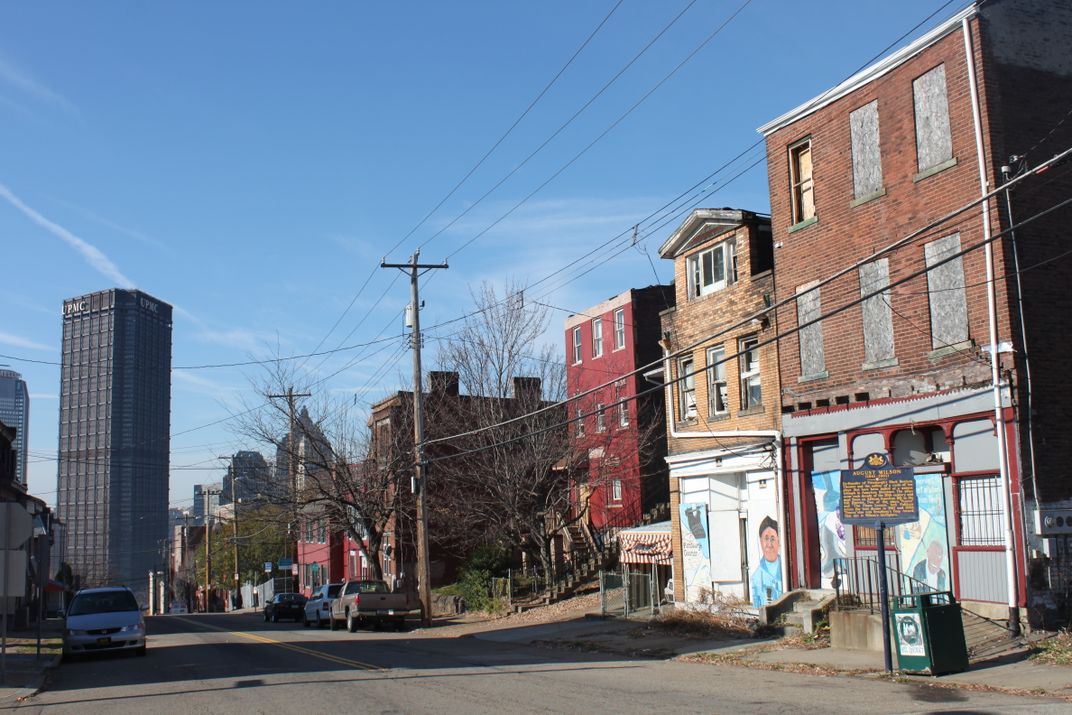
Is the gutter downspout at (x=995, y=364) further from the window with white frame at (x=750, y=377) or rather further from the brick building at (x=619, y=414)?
the brick building at (x=619, y=414)

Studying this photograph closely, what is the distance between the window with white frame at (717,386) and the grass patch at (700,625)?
4765 mm

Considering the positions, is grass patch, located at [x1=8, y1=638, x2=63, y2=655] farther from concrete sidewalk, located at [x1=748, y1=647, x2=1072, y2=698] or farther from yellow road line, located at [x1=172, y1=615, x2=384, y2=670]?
concrete sidewalk, located at [x1=748, y1=647, x2=1072, y2=698]

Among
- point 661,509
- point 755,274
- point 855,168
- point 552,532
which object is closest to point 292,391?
point 552,532

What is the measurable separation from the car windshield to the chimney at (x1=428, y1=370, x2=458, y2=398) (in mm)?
19020

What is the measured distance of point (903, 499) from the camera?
1475 centimetres

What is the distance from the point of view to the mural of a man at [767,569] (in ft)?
72.6

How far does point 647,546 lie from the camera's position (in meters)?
29.0

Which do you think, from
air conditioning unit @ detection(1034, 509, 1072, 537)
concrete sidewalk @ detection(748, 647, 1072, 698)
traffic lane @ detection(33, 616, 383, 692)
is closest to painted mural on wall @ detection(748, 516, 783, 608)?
concrete sidewalk @ detection(748, 647, 1072, 698)

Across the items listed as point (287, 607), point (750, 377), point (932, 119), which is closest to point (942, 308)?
point (932, 119)

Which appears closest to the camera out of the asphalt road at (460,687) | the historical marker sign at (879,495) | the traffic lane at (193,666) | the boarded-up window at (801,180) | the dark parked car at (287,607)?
the asphalt road at (460,687)

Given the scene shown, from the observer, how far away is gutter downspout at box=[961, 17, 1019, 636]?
16.6 m

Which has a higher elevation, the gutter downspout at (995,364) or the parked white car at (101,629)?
the gutter downspout at (995,364)

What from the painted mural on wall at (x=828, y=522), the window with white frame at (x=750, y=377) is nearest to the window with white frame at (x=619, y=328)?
the window with white frame at (x=750, y=377)

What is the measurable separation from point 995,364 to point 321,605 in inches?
1073
